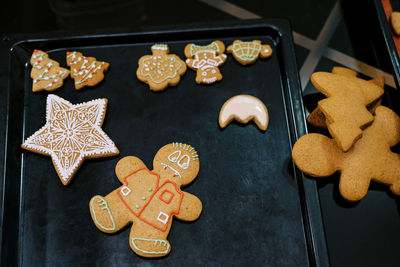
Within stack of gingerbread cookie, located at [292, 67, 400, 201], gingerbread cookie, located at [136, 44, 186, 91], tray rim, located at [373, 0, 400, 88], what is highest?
tray rim, located at [373, 0, 400, 88]

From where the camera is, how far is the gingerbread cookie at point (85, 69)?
3.85 ft

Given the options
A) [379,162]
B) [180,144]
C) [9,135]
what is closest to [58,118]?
[9,135]

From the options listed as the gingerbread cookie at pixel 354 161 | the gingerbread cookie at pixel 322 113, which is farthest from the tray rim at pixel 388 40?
the gingerbread cookie at pixel 354 161

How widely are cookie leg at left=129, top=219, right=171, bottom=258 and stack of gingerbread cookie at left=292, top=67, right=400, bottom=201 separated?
445 millimetres

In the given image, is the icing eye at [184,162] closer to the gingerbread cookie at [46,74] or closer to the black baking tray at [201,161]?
the black baking tray at [201,161]

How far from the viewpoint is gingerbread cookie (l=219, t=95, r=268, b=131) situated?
111cm

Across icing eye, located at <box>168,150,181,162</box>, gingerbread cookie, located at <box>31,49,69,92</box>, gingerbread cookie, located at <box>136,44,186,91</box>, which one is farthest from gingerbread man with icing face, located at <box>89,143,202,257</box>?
gingerbread cookie, located at <box>31,49,69,92</box>

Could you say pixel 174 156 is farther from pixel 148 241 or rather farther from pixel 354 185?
pixel 354 185

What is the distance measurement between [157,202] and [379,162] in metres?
0.65

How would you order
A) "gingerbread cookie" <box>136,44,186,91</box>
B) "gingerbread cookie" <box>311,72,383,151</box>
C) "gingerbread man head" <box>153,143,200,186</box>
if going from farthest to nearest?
"gingerbread cookie" <box>136,44,186,91</box> < "gingerbread man head" <box>153,143,200,186</box> < "gingerbread cookie" <box>311,72,383,151</box>

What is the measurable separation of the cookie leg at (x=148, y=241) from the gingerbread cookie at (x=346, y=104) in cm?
55

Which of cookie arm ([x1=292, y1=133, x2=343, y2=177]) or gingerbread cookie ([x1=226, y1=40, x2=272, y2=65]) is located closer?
cookie arm ([x1=292, y1=133, x2=343, y2=177])

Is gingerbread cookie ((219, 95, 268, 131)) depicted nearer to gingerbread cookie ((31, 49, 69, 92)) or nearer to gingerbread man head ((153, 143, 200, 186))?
gingerbread man head ((153, 143, 200, 186))

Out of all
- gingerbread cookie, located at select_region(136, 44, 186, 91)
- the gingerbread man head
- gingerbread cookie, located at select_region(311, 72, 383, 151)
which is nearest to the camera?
gingerbread cookie, located at select_region(311, 72, 383, 151)
